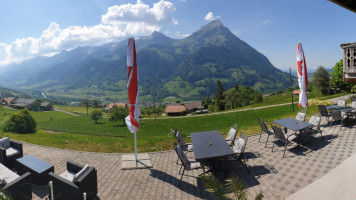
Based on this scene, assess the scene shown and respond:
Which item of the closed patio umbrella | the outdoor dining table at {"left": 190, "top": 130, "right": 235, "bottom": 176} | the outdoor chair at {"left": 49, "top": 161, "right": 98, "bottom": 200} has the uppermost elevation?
the closed patio umbrella

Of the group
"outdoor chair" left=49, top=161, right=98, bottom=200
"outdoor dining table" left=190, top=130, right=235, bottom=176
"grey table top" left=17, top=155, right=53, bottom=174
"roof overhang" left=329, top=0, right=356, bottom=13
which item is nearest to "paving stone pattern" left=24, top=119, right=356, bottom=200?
"grey table top" left=17, top=155, right=53, bottom=174

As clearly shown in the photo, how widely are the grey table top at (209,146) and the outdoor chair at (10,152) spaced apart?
263 inches

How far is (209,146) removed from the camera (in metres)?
6.68

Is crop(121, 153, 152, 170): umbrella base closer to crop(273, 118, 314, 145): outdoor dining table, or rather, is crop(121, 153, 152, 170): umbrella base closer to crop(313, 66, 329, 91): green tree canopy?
crop(273, 118, 314, 145): outdoor dining table

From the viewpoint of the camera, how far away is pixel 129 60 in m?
7.52

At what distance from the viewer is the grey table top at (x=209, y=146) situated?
5.97 metres

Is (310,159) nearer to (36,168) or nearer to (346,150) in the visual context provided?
(346,150)

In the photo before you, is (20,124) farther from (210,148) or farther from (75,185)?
(210,148)

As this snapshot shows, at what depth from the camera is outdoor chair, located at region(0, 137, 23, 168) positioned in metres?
7.19

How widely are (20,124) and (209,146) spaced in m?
18.9

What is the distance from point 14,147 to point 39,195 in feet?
12.5

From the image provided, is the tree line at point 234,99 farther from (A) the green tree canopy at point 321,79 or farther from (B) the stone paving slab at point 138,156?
(B) the stone paving slab at point 138,156

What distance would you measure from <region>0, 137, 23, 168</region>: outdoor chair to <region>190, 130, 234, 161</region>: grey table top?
21.9 feet

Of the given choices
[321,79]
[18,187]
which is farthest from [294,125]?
[321,79]
